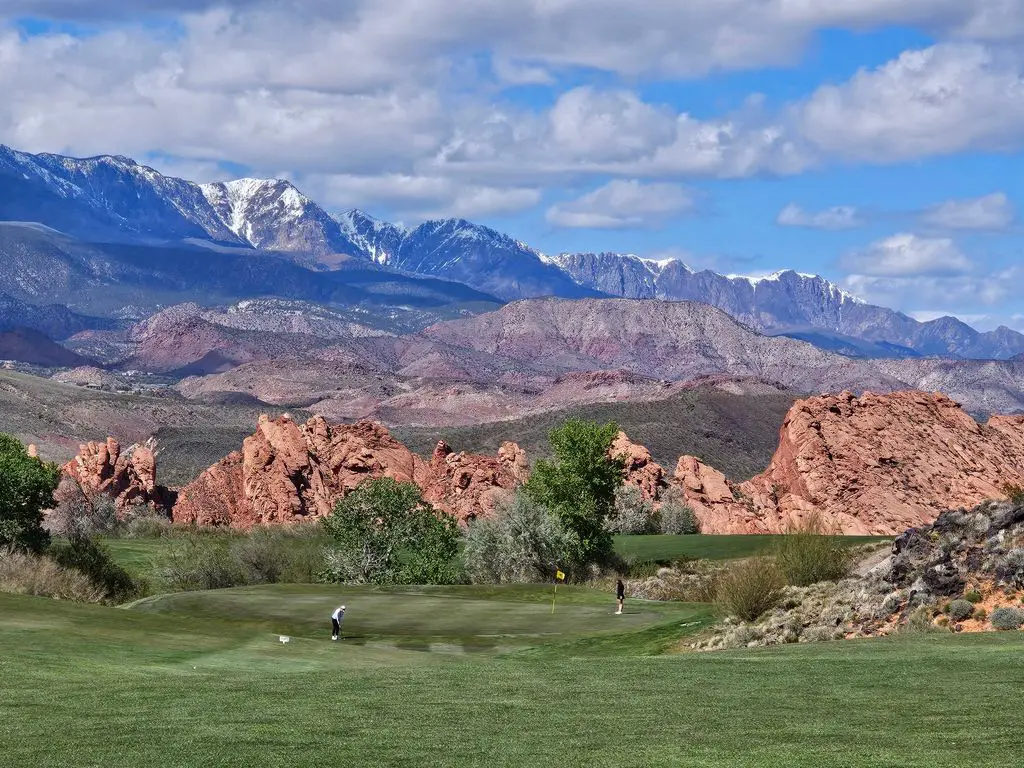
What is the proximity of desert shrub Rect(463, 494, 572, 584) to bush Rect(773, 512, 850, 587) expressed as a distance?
26887 millimetres

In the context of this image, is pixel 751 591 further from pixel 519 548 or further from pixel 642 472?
pixel 642 472

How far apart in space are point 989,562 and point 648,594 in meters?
33.4

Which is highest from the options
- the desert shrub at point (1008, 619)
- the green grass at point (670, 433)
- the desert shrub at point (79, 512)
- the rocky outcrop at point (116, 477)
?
the green grass at point (670, 433)

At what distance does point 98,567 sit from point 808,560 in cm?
3589

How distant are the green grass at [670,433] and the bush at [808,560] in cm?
10053

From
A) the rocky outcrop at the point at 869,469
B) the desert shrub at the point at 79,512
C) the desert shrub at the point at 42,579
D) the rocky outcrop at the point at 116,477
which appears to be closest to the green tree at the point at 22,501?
the desert shrub at the point at 42,579

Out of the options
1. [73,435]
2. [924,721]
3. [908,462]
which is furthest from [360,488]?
[73,435]

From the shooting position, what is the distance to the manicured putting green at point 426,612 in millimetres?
46438

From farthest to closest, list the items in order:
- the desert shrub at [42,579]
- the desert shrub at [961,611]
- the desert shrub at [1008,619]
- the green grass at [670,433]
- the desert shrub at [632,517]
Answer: the green grass at [670,433] < the desert shrub at [632,517] < the desert shrub at [42,579] < the desert shrub at [961,611] < the desert shrub at [1008,619]

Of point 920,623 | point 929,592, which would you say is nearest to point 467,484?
point 929,592

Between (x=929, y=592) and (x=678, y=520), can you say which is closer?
(x=929, y=592)

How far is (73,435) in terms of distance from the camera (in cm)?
19138

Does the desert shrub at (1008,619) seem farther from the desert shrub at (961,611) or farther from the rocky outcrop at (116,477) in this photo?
the rocky outcrop at (116,477)

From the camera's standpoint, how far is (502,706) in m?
23.8
